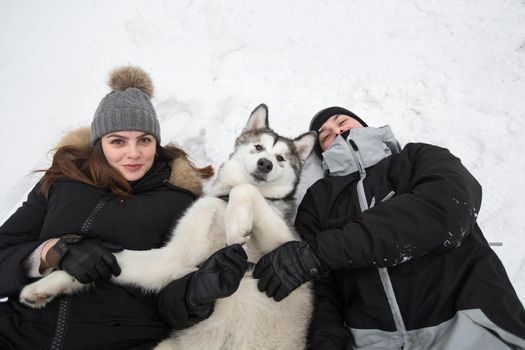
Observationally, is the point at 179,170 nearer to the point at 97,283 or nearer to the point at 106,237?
the point at 106,237

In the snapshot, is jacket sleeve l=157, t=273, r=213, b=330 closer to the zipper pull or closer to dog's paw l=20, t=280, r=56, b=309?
dog's paw l=20, t=280, r=56, b=309

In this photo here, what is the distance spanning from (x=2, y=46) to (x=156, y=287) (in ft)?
16.7

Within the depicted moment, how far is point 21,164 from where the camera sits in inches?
153

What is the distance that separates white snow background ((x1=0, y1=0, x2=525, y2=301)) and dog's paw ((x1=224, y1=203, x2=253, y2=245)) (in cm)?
191

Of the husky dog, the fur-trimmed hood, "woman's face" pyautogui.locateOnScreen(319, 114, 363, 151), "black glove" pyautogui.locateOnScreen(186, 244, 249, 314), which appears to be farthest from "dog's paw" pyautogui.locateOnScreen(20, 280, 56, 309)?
"woman's face" pyautogui.locateOnScreen(319, 114, 363, 151)

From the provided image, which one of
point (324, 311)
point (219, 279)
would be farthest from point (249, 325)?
point (324, 311)

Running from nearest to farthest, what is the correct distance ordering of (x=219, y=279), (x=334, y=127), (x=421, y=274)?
(x=219, y=279)
(x=421, y=274)
(x=334, y=127)

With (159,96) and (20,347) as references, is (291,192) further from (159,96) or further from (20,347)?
(159,96)

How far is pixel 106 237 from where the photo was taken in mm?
2316

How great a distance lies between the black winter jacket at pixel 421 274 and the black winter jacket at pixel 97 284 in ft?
3.88

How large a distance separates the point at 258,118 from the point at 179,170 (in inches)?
40.7

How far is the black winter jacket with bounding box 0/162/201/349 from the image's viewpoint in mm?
1985

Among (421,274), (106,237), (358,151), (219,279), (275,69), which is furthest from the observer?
(275,69)

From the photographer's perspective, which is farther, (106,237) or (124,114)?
(124,114)
